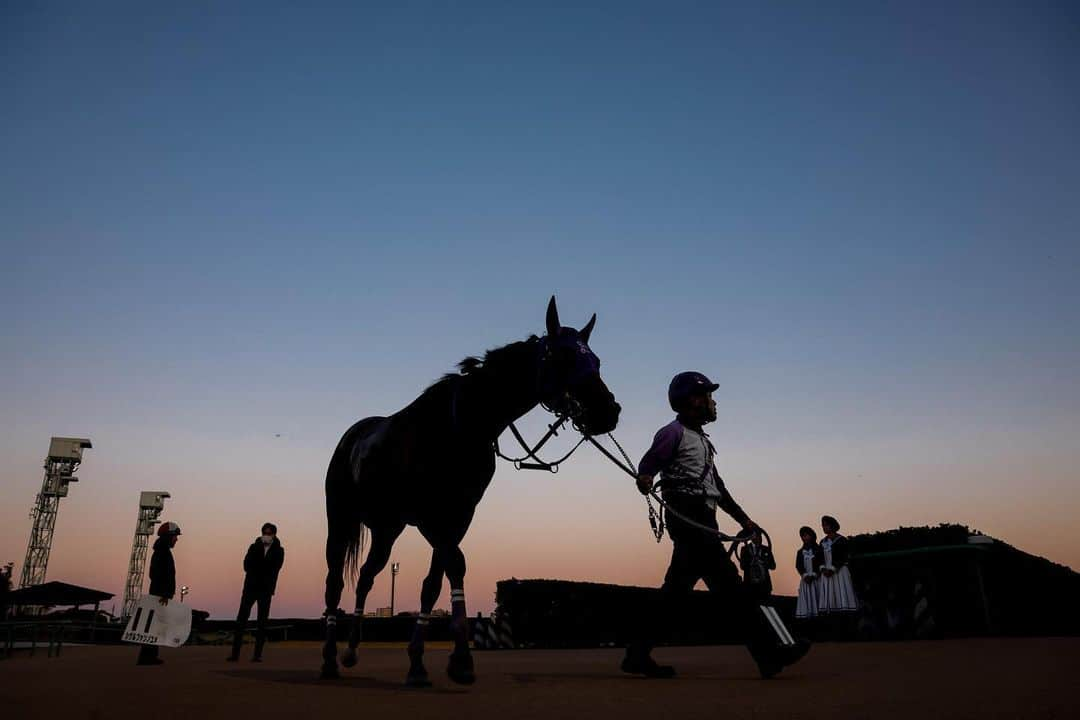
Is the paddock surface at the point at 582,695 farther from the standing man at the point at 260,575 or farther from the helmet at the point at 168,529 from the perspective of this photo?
the standing man at the point at 260,575

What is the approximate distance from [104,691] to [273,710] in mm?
1850

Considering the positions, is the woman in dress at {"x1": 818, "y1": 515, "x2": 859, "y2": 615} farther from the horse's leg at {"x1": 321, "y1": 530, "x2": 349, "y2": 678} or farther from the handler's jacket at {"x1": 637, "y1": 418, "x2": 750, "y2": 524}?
the horse's leg at {"x1": 321, "y1": 530, "x2": 349, "y2": 678}

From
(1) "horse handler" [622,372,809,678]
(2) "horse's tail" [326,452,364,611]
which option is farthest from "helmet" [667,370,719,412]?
(2) "horse's tail" [326,452,364,611]

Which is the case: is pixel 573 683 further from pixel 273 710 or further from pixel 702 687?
pixel 273 710

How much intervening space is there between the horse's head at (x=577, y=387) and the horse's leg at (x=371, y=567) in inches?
78.7

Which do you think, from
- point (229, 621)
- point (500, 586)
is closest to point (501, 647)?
point (500, 586)

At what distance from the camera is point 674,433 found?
6062 millimetres

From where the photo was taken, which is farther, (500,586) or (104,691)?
(500,586)

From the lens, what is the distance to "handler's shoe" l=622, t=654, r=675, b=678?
6.01 m

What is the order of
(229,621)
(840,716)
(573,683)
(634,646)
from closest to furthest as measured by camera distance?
(840,716) → (573,683) → (634,646) → (229,621)

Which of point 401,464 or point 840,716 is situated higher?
point 401,464

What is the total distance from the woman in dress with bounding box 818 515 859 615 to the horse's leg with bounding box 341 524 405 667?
8432 millimetres

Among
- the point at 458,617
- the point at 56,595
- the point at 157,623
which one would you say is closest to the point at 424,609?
the point at 458,617

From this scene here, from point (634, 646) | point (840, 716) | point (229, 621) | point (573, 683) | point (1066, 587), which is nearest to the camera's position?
point (840, 716)
